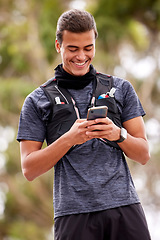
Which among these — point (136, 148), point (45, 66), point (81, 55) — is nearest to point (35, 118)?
point (81, 55)

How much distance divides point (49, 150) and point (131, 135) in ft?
1.14

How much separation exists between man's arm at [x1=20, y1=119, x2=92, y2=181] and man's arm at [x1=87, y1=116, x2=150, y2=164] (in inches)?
1.6

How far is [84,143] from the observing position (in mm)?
1733

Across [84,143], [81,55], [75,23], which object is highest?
[75,23]

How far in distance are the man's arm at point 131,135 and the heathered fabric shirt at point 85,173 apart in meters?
0.05

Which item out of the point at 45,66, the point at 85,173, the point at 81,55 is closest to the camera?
the point at 85,173

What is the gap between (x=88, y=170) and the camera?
168 centimetres

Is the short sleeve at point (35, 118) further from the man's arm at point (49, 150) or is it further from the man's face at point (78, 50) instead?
the man's face at point (78, 50)

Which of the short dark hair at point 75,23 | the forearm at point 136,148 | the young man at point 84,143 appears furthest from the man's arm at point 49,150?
the short dark hair at point 75,23

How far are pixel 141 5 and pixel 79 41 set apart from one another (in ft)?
25.1

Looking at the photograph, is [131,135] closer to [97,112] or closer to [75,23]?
[97,112]

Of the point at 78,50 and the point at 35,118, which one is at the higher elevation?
the point at 78,50

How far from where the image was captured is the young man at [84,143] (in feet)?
5.39

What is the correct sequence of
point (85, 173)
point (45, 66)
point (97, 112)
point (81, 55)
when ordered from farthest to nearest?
1. point (45, 66)
2. point (81, 55)
3. point (85, 173)
4. point (97, 112)
